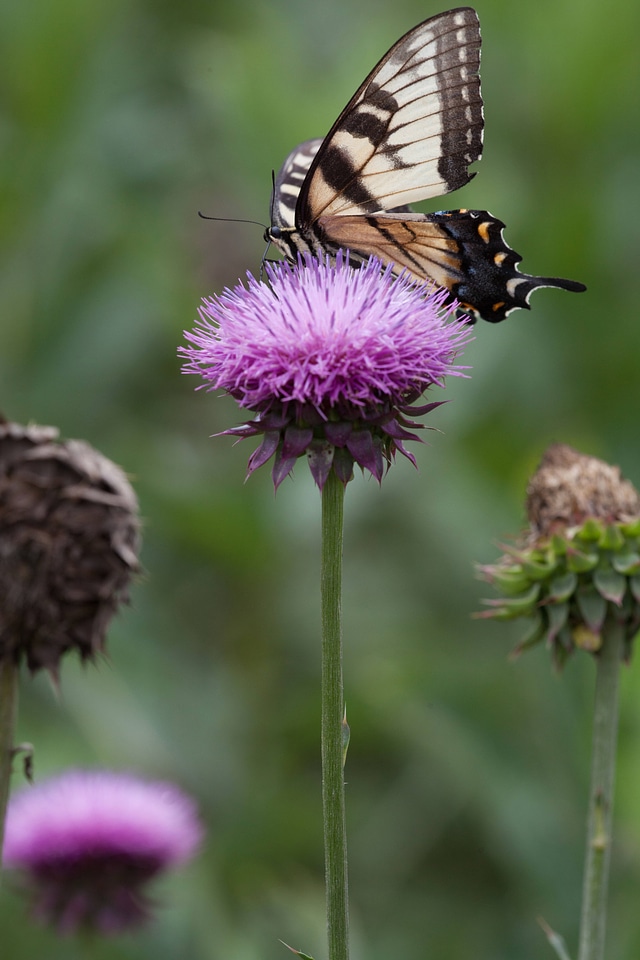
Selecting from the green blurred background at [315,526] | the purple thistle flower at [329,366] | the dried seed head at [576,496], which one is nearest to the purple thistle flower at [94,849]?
the green blurred background at [315,526]

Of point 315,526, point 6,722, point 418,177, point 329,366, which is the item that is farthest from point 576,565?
point 315,526

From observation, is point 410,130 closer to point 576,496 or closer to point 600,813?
point 576,496

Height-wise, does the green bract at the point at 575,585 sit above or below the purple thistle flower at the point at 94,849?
above

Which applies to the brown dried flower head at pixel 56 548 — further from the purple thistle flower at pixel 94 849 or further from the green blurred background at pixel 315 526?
the green blurred background at pixel 315 526

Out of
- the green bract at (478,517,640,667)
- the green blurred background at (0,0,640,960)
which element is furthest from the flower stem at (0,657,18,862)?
the green blurred background at (0,0,640,960)

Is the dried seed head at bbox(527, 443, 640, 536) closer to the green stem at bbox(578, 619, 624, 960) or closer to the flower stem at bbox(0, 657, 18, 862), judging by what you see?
the green stem at bbox(578, 619, 624, 960)

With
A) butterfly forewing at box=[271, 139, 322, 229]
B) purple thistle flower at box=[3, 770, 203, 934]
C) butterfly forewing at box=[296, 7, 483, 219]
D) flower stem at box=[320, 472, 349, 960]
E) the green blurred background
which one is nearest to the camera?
flower stem at box=[320, 472, 349, 960]

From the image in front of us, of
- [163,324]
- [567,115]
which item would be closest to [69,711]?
[163,324]

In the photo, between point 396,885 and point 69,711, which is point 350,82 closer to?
point 69,711
